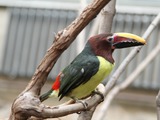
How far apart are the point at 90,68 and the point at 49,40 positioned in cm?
210

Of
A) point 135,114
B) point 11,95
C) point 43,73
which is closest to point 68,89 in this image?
point 43,73

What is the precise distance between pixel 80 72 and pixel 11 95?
209 cm

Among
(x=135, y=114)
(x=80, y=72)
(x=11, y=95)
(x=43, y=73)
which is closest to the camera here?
(x=43, y=73)

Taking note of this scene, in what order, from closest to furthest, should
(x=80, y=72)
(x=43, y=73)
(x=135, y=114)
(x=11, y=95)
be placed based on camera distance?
(x=43, y=73) → (x=80, y=72) → (x=135, y=114) → (x=11, y=95)

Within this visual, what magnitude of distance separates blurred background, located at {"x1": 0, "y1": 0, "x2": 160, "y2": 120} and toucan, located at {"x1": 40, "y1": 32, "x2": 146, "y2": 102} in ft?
6.24

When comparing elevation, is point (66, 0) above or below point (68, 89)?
above

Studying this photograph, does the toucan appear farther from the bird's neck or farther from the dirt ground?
the dirt ground

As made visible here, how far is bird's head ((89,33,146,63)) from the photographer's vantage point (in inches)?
38.1

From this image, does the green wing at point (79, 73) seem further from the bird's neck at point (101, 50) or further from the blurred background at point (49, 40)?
the blurred background at point (49, 40)

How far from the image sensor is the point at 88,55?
106 cm

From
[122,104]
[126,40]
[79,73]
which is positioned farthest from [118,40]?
[122,104]

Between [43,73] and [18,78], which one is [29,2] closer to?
[18,78]

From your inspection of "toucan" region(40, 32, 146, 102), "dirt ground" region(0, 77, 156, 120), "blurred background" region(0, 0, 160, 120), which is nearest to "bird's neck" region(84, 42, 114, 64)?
"toucan" region(40, 32, 146, 102)

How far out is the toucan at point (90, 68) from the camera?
102 cm
